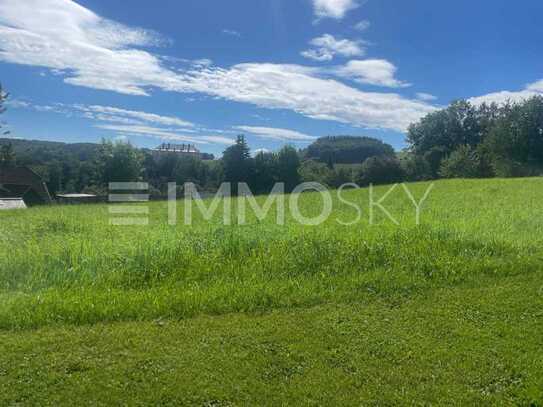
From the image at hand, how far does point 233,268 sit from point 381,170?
158ft

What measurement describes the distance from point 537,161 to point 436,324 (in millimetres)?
45454

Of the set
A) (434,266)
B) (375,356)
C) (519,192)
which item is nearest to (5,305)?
(375,356)

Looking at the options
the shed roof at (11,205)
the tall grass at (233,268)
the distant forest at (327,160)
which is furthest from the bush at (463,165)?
the shed roof at (11,205)

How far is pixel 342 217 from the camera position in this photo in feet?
34.8

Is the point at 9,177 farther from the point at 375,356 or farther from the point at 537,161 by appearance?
the point at 537,161

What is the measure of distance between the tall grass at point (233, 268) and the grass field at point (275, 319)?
0.02 metres

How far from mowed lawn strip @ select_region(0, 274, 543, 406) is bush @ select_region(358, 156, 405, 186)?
152 ft

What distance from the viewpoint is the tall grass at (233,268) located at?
4188 millimetres

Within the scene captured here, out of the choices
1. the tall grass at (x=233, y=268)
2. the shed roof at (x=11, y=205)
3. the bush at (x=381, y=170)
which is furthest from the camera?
the bush at (x=381, y=170)

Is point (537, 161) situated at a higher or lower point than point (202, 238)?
higher

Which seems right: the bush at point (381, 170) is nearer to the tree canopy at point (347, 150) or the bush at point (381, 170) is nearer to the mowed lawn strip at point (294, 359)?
the tree canopy at point (347, 150)

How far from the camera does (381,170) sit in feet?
168
